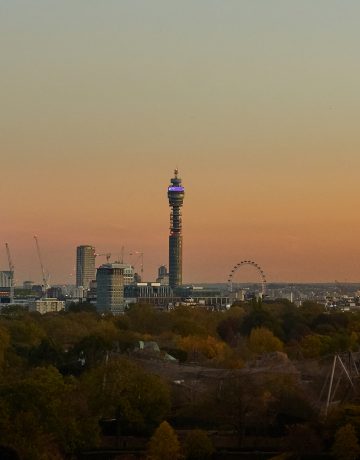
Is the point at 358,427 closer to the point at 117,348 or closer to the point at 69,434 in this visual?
the point at 69,434

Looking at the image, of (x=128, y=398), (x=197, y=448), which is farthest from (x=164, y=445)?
(x=128, y=398)

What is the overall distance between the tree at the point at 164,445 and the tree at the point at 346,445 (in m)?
4.59

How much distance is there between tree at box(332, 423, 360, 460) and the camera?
45719 mm

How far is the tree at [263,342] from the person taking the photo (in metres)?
82.1

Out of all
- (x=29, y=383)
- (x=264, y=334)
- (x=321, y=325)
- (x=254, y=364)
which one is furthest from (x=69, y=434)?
(x=321, y=325)

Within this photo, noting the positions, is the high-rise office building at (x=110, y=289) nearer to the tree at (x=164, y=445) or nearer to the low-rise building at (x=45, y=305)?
the low-rise building at (x=45, y=305)

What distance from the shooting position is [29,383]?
155 ft

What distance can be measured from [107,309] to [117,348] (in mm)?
101865

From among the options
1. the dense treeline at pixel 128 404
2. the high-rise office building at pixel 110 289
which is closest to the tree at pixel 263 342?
the dense treeline at pixel 128 404

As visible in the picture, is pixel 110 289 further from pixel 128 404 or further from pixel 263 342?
pixel 128 404

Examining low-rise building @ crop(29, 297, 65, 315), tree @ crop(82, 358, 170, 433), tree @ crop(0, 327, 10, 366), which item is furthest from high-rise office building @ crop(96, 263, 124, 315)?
tree @ crop(82, 358, 170, 433)

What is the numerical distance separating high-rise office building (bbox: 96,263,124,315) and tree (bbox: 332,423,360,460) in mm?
126154

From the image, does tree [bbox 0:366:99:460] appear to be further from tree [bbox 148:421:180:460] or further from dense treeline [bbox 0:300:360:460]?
tree [bbox 148:421:180:460]

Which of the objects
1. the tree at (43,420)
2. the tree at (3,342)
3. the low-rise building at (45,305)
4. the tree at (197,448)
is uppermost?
the low-rise building at (45,305)
